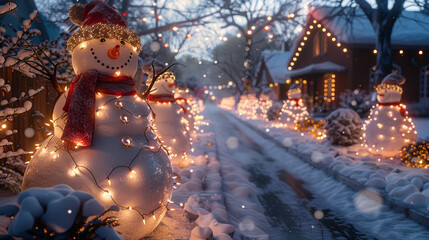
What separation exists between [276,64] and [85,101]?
1426 inches

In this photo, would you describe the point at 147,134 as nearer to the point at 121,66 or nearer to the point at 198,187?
the point at 121,66

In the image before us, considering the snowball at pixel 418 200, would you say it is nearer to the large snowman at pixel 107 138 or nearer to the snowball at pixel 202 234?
the snowball at pixel 202 234

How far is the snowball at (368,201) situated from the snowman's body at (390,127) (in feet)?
9.50

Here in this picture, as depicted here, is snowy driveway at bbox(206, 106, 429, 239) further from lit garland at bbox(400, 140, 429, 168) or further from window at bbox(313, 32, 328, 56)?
window at bbox(313, 32, 328, 56)

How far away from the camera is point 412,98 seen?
77.3ft

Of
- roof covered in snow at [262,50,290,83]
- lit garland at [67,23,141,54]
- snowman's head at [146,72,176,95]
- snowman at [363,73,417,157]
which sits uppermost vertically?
roof covered in snow at [262,50,290,83]

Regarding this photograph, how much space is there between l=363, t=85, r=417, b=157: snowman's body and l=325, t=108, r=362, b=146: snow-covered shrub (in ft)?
6.21

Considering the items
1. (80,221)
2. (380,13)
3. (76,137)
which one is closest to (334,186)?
(76,137)

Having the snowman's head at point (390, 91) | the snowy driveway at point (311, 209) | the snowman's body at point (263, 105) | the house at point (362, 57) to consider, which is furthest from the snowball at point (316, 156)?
the snowman's body at point (263, 105)

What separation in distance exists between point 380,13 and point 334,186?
8831 millimetres

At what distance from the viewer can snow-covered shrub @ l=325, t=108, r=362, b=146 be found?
36.8 feet

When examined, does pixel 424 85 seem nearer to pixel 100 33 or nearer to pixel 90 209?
pixel 100 33

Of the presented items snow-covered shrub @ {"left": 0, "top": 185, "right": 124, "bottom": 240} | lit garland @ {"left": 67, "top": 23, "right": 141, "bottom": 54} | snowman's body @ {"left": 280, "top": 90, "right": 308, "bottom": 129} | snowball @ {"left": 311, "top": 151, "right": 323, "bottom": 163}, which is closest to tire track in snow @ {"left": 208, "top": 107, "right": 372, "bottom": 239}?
snowball @ {"left": 311, "top": 151, "right": 323, "bottom": 163}

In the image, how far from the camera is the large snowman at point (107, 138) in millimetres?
3209
